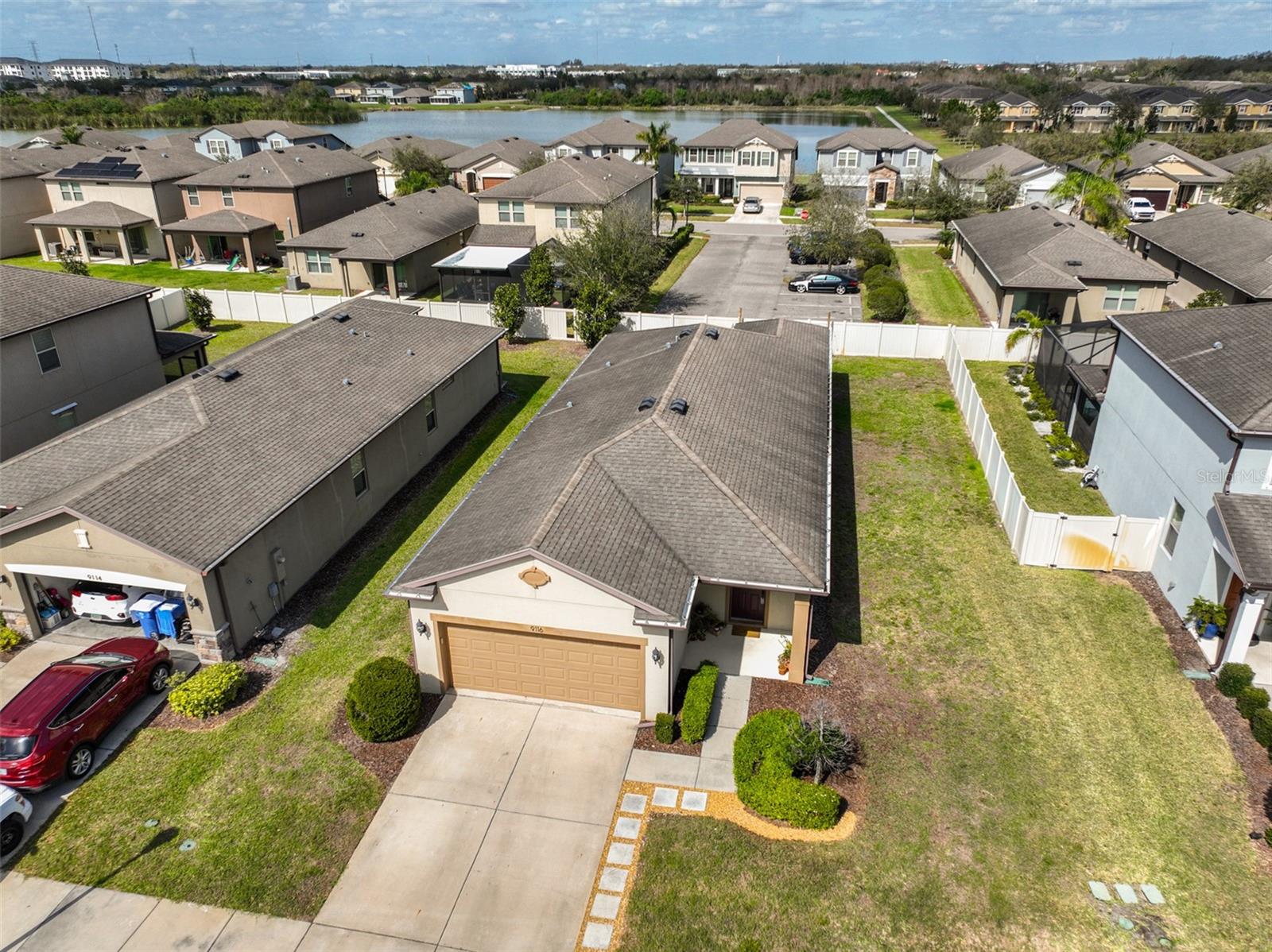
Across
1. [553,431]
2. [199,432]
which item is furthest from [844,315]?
[199,432]

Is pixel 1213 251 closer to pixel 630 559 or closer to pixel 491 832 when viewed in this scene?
pixel 630 559

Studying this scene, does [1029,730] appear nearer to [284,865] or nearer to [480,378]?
[284,865]

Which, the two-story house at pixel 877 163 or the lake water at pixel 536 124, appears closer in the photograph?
the two-story house at pixel 877 163

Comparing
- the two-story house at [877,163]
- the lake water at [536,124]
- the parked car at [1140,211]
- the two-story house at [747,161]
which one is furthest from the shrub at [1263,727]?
the lake water at [536,124]

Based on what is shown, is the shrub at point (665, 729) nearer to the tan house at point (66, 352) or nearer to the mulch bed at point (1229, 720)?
the mulch bed at point (1229, 720)

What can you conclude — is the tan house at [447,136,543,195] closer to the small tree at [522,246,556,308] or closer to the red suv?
the small tree at [522,246,556,308]
